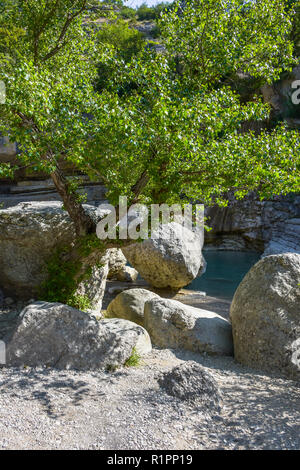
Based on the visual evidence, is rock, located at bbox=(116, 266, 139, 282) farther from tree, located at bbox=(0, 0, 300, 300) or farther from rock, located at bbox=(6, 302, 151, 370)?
rock, located at bbox=(6, 302, 151, 370)

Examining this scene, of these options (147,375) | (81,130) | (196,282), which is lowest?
(196,282)

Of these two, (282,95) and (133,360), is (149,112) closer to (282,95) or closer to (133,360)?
(133,360)

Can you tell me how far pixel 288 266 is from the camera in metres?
6.56

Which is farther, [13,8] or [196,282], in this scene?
[196,282]

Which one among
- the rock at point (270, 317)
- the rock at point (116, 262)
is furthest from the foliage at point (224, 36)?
the rock at point (116, 262)

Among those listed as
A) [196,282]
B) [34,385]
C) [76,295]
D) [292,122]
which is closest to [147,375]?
[34,385]

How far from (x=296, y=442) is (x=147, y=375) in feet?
6.69

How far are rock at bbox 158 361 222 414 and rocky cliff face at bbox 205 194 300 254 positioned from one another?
783 inches

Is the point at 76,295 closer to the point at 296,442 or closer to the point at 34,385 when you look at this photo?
the point at 34,385

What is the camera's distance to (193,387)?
4695mm

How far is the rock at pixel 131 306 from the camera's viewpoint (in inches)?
314

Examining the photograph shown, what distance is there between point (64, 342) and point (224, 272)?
562 inches

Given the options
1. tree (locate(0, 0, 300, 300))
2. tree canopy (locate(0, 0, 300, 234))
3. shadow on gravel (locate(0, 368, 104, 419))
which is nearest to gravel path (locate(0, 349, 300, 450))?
shadow on gravel (locate(0, 368, 104, 419))

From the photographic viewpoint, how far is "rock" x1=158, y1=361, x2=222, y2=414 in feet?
15.0
